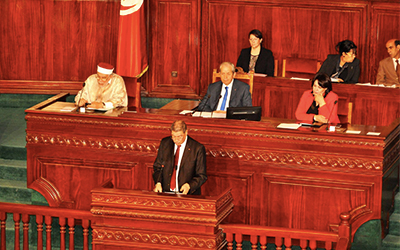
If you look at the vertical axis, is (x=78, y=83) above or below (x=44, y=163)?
above

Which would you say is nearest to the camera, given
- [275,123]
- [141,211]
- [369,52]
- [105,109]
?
[141,211]

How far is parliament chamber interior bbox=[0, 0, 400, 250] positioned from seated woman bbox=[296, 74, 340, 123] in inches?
8.4

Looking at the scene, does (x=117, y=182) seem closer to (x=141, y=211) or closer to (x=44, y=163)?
→ (x=44, y=163)

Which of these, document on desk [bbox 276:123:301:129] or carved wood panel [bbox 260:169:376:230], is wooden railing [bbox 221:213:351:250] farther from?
document on desk [bbox 276:123:301:129]

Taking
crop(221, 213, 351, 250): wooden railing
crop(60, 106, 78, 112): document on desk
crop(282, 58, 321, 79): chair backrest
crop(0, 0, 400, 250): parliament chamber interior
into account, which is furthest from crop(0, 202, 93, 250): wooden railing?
crop(282, 58, 321, 79): chair backrest

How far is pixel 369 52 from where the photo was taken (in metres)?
9.12

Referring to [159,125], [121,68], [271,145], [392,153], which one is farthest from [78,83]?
[392,153]

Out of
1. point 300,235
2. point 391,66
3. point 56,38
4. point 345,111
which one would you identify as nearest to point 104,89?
point 345,111

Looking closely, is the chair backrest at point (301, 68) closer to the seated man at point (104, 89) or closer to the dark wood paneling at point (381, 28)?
the dark wood paneling at point (381, 28)

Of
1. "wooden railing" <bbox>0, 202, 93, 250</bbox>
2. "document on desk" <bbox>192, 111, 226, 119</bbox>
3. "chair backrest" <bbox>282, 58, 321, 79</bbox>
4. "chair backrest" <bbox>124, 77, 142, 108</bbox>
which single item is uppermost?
"chair backrest" <bbox>282, 58, 321, 79</bbox>

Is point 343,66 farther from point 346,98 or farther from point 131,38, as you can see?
point 131,38

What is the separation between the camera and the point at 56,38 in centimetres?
945

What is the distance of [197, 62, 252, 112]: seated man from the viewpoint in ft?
22.8

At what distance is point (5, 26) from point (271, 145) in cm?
489
